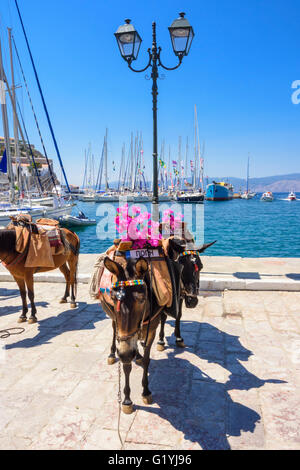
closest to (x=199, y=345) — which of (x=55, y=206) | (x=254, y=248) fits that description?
(x=254, y=248)

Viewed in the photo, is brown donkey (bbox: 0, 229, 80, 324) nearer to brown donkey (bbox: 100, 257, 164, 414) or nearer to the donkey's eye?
brown donkey (bbox: 100, 257, 164, 414)

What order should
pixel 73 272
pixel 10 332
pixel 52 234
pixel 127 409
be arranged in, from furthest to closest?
1. pixel 73 272
2. pixel 52 234
3. pixel 10 332
4. pixel 127 409

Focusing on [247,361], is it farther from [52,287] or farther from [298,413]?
[52,287]

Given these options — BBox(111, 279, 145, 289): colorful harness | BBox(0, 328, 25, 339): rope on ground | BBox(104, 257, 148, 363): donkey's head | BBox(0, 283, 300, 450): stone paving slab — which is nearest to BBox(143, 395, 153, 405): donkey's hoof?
BBox(0, 283, 300, 450): stone paving slab

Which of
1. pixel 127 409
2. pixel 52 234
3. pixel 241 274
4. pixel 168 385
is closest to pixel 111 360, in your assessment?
pixel 168 385

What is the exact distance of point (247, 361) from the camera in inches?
177

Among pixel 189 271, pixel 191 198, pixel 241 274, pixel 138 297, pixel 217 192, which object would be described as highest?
pixel 217 192

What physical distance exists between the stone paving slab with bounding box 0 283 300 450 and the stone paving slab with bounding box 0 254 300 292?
1.07 meters

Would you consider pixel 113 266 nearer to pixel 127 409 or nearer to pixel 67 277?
pixel 127 409

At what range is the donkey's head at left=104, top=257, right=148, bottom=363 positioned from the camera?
9.35ft

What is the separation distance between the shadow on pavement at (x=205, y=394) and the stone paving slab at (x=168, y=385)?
0.04 ft

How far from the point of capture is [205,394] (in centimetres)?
376

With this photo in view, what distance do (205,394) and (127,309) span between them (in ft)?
6.03

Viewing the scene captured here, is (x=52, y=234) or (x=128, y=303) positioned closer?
(x=128, y=303)
